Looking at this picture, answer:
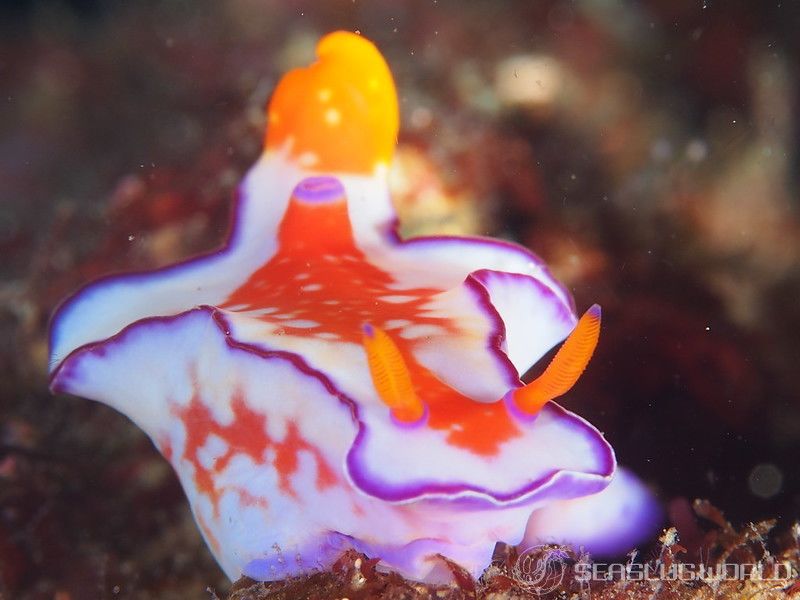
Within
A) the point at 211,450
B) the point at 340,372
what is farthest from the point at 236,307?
the point at 340,372

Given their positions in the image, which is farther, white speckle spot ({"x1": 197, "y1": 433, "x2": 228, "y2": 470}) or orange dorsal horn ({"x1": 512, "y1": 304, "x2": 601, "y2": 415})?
white speckle spot ({"x1": 197, "y1": 433, "x2": 228, "y2": 470})

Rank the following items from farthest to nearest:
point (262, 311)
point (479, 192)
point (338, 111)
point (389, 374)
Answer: point (479, 192) < point (338, 111) < point (262, 311) < point (389, 374)

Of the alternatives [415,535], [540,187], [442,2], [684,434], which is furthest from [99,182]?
[684,434]

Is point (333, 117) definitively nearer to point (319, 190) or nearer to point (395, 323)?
point (319, 190)

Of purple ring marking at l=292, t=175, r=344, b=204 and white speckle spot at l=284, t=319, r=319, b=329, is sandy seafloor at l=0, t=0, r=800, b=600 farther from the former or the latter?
white speckle spot at l=284, t=319, r=319, b=329

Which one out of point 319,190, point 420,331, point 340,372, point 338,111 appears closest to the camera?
point 340,372

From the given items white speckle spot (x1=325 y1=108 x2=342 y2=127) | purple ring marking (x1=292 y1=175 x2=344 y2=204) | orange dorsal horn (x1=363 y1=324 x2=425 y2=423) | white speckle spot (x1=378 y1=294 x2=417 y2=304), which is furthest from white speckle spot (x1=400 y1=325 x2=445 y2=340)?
white speckle spot (x1=325 y1=108 x2=342 y2=127)

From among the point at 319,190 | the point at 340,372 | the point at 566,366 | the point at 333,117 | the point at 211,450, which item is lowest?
the point at 211,450
